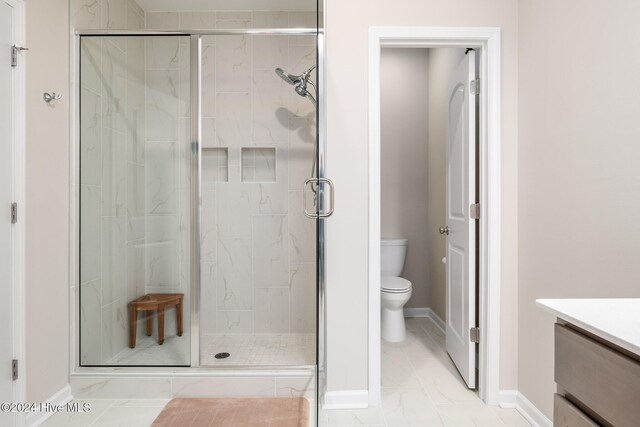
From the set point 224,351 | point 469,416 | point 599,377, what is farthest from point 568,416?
point 224,351

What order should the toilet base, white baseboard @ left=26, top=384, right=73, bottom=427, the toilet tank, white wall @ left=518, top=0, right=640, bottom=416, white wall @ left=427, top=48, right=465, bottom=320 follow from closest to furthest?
white wall @ left=518, top=0, right=640, bottom=416
white baseboard @ left=26, top=384, right=73, bottom=427
the toilet base
white wall @ left=427, top=48, right=465, bottom=320
the toilet tank

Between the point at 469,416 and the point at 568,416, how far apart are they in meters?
1.28

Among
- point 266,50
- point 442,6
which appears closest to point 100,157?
point 266,50

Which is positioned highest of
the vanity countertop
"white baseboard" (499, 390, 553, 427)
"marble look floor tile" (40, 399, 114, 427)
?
the vanity countertop

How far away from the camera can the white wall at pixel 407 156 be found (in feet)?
11.3

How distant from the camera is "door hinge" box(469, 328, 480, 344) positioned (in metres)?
2.03

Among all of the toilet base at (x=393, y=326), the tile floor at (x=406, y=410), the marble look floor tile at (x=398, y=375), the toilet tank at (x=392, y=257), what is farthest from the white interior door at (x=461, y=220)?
the toilet tank at (x=392, y=257)

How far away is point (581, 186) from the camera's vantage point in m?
1.44

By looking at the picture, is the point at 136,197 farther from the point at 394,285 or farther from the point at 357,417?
the point at 394,285

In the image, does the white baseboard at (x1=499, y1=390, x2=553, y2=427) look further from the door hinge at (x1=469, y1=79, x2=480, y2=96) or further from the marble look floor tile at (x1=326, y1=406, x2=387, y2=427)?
the door hinge at (x1=469, y1=79, x2=480, y2=96)

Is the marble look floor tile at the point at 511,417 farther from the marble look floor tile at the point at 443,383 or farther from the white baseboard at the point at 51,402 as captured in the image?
the white baseboard at the point at 51,402

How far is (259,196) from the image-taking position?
8.21 ft

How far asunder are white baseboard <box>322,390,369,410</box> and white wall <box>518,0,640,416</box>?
84 cm

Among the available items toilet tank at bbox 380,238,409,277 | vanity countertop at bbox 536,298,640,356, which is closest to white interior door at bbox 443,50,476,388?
toilet tank at bbox 380,238,409,277
